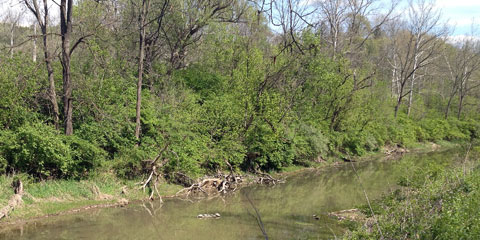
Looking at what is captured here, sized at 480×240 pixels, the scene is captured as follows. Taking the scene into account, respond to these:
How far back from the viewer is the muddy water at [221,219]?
12984mm

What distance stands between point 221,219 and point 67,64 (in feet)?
30.5

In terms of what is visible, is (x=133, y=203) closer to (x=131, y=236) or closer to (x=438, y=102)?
(x=131, y=236)

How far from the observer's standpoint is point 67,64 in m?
17.0

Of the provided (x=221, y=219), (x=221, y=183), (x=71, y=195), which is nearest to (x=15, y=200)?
(x=71, y=195)

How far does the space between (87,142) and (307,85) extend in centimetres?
1925

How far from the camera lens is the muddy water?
12984 millimetres

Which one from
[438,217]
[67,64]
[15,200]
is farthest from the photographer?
[67,64]

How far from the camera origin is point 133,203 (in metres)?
16.8

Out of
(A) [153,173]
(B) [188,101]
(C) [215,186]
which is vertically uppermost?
(B) [188,101]

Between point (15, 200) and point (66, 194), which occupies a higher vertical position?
point (15, 200)

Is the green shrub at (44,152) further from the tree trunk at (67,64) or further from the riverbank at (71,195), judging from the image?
the tree trunk at (67,64)

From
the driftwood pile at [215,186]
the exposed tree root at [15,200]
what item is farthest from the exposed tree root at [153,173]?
the exposed tree root at [15,200]

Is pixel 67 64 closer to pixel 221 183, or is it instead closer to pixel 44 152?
pixel 44 152

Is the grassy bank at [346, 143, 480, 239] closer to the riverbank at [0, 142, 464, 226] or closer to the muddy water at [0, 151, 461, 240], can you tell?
the muddy water at [0, 151, 461, 240]
